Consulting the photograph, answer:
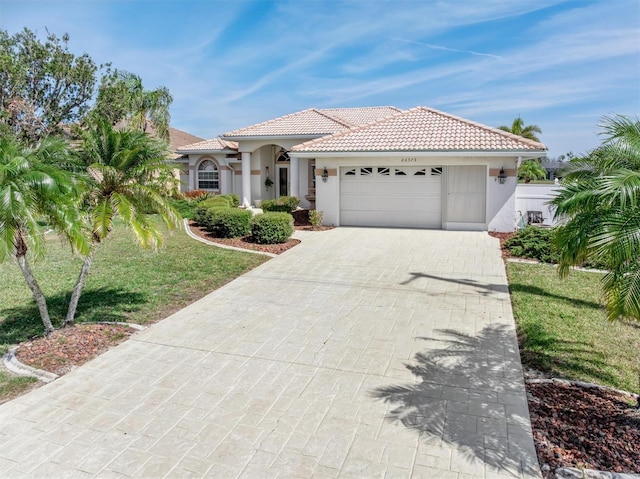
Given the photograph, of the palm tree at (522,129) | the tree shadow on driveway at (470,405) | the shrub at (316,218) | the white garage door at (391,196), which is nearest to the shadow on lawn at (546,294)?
the tree shadow on driveway at (470,405)

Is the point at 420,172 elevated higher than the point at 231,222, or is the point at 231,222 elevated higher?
the point at 420,172

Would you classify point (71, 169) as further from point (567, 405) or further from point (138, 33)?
point (138, 33)

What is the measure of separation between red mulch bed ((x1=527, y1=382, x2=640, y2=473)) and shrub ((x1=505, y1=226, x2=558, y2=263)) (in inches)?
323

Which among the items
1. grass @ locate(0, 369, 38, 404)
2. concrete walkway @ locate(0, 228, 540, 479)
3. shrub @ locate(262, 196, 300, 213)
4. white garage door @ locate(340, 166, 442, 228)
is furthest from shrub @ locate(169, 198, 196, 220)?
grass @ locate(0, 369, 38, 404)

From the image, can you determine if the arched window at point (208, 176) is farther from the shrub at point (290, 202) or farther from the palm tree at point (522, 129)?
the palm tree at point (522, 129)

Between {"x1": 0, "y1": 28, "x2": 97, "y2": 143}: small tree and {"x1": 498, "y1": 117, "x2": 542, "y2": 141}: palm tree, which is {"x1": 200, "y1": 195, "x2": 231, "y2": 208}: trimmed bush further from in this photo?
{"x1": 498, "y1": 117, "x2": 542, "y2": 141}: palm tree

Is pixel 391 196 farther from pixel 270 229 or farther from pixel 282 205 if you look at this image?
pixel 270 229

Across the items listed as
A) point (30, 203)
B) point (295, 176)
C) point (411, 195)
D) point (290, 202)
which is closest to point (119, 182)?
point (30, 203)

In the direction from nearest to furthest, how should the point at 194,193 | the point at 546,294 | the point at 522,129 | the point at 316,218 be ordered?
the point at 546,294 → the point at 316,218 → the point at 194,193 → the point at 522,129

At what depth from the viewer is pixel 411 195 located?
18.4 metres

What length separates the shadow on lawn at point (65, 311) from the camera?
24.6 feet

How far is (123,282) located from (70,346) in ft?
13.3

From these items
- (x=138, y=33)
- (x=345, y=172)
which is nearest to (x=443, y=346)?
(x=345, y=172)

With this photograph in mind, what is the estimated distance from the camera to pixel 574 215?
468cm
